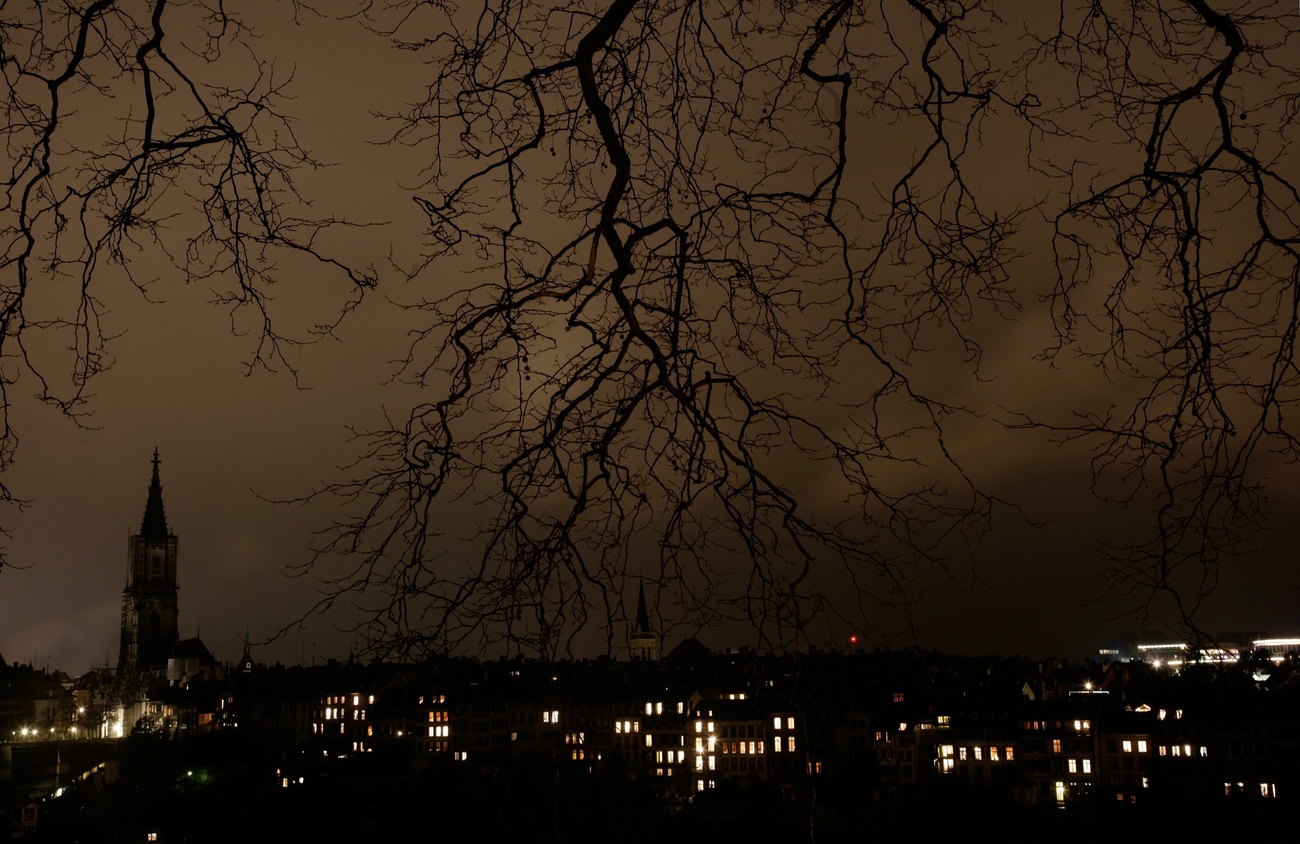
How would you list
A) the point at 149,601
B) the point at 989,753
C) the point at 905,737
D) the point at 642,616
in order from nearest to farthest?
the point at 642,616 → the point at 989,753 → the point at 905,737 → the point at 149,601

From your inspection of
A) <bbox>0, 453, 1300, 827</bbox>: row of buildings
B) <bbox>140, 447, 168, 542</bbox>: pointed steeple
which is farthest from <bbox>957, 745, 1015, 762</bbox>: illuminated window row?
<bbox>140, 447, 168, 542</bbox>: pointed steeple

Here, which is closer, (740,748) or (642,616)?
(642,616)

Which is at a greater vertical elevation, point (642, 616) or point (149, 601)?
point (149, 601)

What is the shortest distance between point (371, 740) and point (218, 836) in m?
15.1

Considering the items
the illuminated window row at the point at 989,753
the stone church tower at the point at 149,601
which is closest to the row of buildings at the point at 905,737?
the illuminated window row at the point at 989,753

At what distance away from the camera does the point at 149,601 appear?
103 metres

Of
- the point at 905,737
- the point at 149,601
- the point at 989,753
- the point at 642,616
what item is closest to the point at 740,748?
the point at 905,737

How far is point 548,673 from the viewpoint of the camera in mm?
2324

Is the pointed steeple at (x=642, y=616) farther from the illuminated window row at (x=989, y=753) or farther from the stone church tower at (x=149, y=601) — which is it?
the stone church tower at (x=149, y=601)

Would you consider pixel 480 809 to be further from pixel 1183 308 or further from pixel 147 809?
pixel 1183 308

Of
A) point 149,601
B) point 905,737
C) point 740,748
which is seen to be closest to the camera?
point 740,748

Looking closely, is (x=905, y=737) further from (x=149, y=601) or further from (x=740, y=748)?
(x=149, y=601)

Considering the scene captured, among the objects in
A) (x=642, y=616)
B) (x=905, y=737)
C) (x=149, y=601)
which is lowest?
(x=905, y=737)

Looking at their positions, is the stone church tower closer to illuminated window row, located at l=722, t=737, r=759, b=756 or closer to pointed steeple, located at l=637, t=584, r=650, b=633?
illuminated window row, located at l=722, t=737, r=759, b=756
